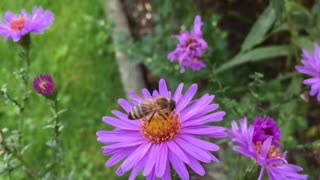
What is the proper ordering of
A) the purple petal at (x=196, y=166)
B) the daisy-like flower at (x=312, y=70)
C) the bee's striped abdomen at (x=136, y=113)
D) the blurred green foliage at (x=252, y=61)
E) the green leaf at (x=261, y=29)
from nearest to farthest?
the purple petal at (x=196, y=166)
the bee's striped abdomen at (x=136, y=113)
the daisy-like flower at (x=312, y=70)
the blurred green foliage at (x=252, y=61)
the green leaf at (x=261, y=29)

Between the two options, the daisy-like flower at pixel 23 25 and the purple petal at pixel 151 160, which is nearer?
the purple petal at pixel 151 160

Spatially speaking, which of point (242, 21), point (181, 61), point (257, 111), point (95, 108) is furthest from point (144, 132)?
point (242, 21)

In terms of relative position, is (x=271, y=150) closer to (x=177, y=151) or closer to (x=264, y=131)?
(x=264, y=131)

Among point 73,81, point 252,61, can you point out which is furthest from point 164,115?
point 73,81

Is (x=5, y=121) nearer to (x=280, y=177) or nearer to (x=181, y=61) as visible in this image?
(x=181, y=61)

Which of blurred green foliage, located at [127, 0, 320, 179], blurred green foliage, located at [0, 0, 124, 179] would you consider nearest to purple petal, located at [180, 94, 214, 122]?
blurred green foliage, located at [127, 0, 320, 179]

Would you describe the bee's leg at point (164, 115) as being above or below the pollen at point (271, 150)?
above

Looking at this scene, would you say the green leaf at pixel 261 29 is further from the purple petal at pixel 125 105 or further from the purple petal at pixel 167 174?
the purple petal at pixel 167 174

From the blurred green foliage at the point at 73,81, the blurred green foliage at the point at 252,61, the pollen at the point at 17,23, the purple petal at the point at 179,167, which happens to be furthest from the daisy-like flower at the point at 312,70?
the blurred green foliage at the point at 73,81
